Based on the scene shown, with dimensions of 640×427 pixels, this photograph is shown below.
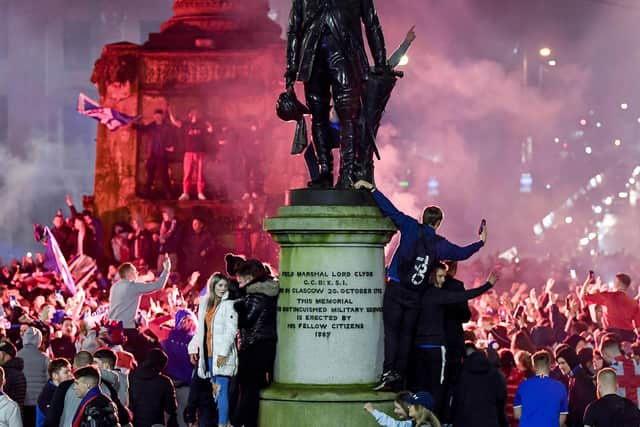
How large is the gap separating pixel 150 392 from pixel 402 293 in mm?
2647

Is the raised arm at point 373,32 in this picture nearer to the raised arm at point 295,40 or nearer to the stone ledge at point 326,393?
the raised arm at point 295,40

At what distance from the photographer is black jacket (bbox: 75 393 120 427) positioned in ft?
45.4

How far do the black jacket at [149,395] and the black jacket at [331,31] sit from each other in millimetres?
3195

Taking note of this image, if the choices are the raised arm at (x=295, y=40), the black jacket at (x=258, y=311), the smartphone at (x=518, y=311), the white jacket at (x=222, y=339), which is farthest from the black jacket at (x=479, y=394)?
the smartphone at (x=518, y=311)

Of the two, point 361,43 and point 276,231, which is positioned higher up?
point 361,43

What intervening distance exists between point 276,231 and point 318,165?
4.54 feet

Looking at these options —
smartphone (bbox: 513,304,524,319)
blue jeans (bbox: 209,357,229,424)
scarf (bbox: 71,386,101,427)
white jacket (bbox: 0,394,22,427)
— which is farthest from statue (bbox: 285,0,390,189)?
smartphone (bbox: 513,304,524,319)

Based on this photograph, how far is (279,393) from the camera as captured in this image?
1598cm

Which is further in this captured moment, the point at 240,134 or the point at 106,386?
the point at 240,134

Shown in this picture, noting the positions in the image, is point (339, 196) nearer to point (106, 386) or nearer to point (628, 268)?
point (106, 386)

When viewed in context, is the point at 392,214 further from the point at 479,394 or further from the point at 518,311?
the point at 518,311

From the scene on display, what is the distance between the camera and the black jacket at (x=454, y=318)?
1622 centimetres

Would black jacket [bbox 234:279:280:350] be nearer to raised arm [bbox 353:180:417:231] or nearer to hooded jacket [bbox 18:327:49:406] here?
raised arm [bbox 353:180:417:231]

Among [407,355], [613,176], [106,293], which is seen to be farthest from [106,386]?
[613,176]
